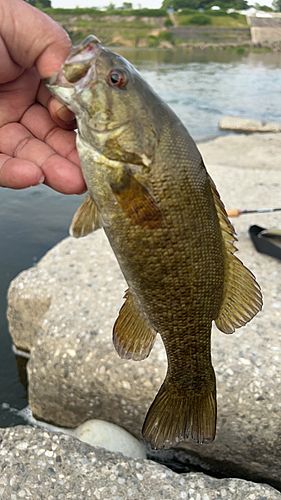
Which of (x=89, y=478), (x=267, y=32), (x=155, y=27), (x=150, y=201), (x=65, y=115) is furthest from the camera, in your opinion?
(x=155, y=27)

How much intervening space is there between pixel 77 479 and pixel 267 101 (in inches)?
746

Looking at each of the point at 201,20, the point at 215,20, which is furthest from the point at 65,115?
A: the point at 215,20

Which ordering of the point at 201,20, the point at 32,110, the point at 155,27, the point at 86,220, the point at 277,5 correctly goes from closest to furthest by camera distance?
the point at 86,220 → the point at 32,110 → the point at 155,27 → the point at 201,20 → the point at 277,5

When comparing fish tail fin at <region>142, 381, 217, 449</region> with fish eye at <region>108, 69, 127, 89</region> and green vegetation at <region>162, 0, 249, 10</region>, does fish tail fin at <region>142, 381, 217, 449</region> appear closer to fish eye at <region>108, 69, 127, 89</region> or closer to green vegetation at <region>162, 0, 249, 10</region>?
fish eye at <region>108, 69, 127, 89</region>

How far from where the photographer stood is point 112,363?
4262 mm

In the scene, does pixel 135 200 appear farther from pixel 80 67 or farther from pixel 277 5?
pixel 277 5

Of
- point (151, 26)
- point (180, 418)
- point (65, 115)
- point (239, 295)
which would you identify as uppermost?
Result: point (65, 115)

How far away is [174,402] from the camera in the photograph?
87.8 inches

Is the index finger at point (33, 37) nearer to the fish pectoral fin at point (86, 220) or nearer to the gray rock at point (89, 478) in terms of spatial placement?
the fish pectoral fin at point (86, 220)

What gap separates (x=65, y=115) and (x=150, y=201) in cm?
80

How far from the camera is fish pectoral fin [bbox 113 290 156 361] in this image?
6.85ft

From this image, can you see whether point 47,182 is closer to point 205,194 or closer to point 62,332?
point 205,194

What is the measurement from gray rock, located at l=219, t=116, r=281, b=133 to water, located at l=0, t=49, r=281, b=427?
36cm

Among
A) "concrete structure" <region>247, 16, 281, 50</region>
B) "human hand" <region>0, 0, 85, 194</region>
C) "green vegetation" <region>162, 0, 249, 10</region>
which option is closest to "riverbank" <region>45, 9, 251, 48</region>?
"concrete structure" <region>247, 16, 281, 50</region>
